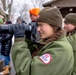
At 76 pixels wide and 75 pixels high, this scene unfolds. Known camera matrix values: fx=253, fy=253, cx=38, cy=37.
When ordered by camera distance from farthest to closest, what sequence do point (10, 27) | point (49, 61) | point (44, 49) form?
1. point (10, 27)
2. point (44, 49)
3. point (49, 61)

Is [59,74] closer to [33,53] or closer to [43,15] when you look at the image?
[33,53]

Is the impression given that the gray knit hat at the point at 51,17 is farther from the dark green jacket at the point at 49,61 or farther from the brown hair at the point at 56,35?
the dark green jacket at the point at 49,61

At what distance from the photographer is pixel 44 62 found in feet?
6.51

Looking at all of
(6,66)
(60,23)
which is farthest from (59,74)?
(6,66)

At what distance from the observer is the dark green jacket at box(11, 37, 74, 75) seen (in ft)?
6.48

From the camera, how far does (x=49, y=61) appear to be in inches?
77.8

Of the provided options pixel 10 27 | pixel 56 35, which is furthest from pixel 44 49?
pixel 10 27

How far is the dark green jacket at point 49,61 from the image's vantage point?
1976 millimetres

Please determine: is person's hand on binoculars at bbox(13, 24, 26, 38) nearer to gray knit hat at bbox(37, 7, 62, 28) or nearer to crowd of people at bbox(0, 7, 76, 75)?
crowd of people at bbox(0, 7, 76, 75)

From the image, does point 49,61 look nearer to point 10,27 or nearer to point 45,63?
point 45,63

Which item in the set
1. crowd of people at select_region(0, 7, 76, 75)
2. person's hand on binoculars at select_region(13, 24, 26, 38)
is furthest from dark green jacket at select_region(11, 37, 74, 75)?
person's hand on binoculars at select_region(13, 24, 26, 38)

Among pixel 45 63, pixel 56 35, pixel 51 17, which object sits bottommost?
pixel 45 63

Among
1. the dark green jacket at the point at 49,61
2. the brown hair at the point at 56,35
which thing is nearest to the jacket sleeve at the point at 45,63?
the dark green jacket at the point at 49,61

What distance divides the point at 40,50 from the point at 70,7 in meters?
10.3
